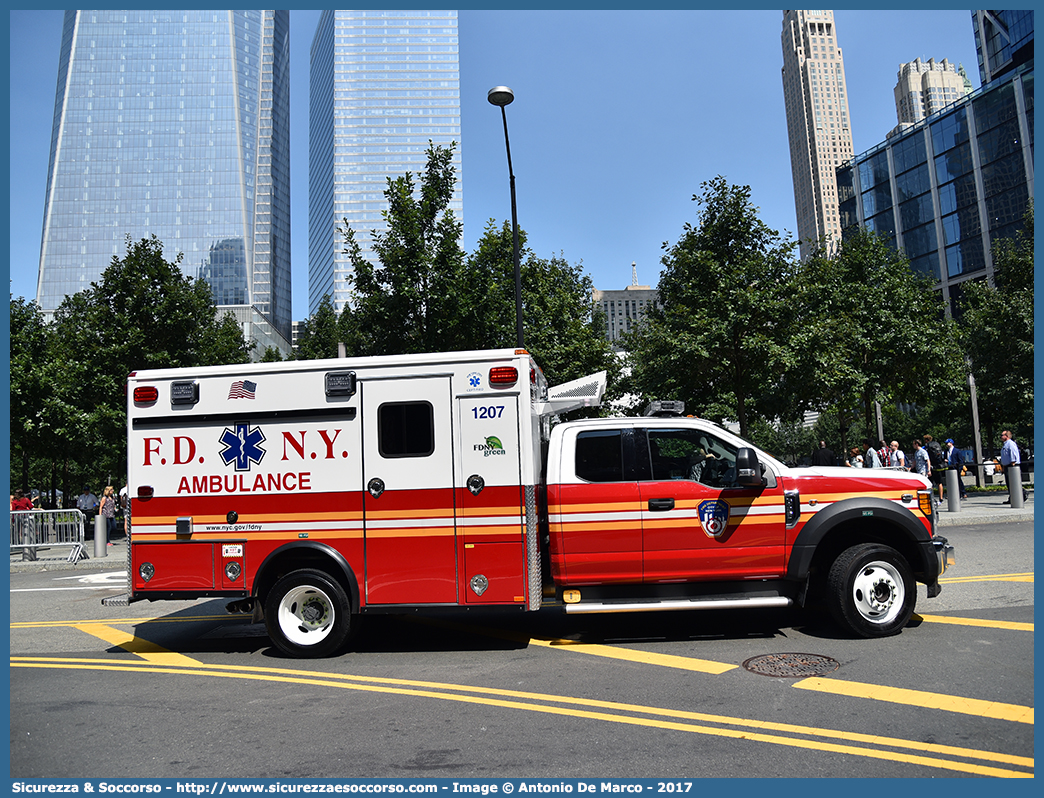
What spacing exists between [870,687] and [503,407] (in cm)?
381

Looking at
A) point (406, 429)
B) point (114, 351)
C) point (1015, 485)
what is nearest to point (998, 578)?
point (406, 429)

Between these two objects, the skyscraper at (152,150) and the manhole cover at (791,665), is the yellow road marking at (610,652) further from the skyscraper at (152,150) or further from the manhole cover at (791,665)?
the skyscraper at (152,150)

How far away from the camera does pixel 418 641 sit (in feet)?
24.6

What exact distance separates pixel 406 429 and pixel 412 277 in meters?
11.7

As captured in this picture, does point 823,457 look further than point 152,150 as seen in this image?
No

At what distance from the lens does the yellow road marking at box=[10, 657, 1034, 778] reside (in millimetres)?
4059

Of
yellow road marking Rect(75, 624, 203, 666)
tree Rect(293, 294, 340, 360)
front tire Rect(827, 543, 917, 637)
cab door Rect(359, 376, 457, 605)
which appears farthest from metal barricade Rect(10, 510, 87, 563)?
front tire Rect(827, 543, 917, 637)

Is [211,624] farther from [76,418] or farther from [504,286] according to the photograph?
[76,418]

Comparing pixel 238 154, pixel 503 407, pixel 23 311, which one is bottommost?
pixel 503 407

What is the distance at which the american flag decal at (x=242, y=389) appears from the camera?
7.12 metres

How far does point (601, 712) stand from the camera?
504 centimetres

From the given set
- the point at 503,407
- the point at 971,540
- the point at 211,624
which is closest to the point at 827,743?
the point at 503,407

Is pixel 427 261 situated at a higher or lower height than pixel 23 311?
lower

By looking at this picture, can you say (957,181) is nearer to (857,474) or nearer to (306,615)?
(857,474)
